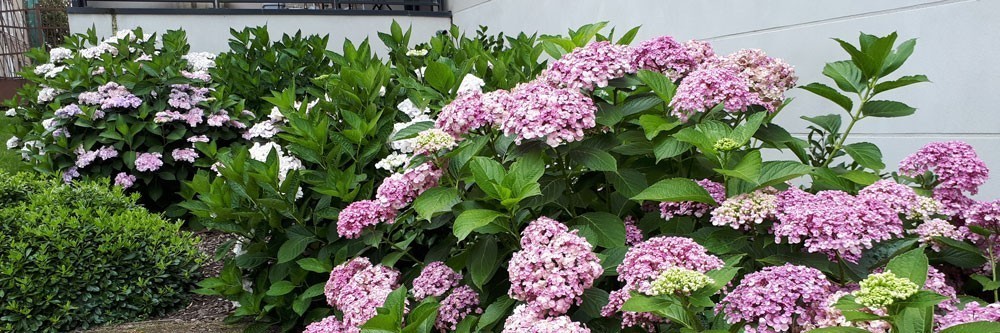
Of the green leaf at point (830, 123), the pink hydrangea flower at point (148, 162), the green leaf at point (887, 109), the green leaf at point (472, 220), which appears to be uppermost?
the green leaf at point (887, 109)

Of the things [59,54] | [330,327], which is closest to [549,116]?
[330,327]

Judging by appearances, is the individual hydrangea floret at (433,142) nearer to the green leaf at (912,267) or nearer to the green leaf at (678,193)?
the green leaf at (678,193)

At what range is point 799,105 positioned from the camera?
4008 millimetres

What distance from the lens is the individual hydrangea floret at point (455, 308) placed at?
209cm

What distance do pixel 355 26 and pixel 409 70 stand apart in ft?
14.8

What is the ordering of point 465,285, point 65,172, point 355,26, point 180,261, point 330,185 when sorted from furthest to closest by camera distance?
point 355,26 < point 65,172 < point 180,261 < point 330,185 < point 465,285

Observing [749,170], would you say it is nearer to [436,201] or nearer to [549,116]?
[549,116]

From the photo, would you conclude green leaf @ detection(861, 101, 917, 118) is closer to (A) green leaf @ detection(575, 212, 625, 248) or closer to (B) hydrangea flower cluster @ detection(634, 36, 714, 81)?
(B) hydrangea flower cluster @ detection(634, 36, 714, 81)

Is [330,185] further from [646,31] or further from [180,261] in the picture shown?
[646,31]

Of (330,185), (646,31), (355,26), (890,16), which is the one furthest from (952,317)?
(355,26)

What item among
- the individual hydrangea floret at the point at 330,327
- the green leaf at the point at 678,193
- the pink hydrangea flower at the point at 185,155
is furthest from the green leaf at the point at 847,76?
the pink hydrangea flower at the point at 185,155

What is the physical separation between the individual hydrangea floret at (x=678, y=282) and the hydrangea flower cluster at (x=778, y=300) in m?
0.08

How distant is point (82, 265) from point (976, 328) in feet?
11.2

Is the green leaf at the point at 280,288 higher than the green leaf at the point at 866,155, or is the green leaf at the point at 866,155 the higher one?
the green leaf at the point at 866,155
